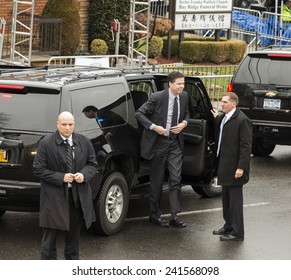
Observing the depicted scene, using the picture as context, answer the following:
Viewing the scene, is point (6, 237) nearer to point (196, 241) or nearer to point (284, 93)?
point (196, 241)

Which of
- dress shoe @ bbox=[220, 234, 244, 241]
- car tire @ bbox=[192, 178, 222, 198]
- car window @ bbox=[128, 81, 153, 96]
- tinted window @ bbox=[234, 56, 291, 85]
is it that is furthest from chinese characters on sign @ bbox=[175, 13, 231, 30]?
dress shoe @ bbox=[220, 234, 244, 241]

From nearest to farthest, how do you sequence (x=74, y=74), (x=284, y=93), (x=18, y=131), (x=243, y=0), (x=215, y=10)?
1. (x=18, y=131)
2. (x=74, y=74)
3. (x=284, y=93)
4. (x=215, y=10)
5. (x=243, y=0)

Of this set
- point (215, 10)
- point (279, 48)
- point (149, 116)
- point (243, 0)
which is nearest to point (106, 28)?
point (215, 10)

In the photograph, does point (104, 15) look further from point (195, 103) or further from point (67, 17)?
point (195, 103)

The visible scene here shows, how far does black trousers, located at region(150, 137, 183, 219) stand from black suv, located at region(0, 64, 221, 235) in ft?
0.75

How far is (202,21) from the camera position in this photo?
27750 mm

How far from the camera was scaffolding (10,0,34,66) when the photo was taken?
72.7 feet

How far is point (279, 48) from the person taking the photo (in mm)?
15875

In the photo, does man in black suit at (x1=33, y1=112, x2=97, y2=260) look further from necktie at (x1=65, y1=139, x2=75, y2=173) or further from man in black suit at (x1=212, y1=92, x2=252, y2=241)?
man in black suit at (x1=212, y1=92, x2=252, y2=241)

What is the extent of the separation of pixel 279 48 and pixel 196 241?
5966 mm

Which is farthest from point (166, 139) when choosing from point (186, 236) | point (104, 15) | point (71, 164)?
point (104, 15)

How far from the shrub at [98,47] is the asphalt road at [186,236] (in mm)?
14399

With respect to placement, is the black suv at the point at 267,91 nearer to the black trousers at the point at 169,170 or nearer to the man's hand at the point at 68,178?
the black trousers at the point at 169,170

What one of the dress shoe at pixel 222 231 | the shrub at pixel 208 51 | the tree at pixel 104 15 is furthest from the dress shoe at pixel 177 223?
the tree at pixel 104 15
